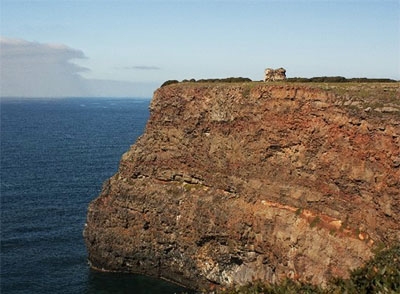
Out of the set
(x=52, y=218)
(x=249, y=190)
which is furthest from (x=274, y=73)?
(x=52, y=218)

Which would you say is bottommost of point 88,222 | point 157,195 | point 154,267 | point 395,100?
point 154,267

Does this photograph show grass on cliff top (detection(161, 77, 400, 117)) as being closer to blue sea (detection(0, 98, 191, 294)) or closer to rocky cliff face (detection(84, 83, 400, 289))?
rocky cliff face (detection(84, 83, 400, 289))

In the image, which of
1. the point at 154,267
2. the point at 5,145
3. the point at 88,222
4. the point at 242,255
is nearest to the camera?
the point at 242,255

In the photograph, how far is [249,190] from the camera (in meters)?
55.8

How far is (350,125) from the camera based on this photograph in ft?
154

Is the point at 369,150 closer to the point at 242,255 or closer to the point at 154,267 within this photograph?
the point at 242,255

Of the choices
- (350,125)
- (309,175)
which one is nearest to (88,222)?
(309,175)

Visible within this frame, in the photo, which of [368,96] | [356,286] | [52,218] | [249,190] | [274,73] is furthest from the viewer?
[52,218]

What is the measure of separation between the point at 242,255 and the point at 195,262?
6.67 metres

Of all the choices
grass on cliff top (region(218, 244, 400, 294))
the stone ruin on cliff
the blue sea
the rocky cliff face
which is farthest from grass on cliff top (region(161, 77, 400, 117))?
the blue sea

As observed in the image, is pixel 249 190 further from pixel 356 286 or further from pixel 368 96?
pixel 356 286

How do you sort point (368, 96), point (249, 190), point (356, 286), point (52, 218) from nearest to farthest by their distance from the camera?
point (356, 286)
point (368, 96)
point (249, 190)
point (52, 218)

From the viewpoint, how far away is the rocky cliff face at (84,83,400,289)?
152 feet

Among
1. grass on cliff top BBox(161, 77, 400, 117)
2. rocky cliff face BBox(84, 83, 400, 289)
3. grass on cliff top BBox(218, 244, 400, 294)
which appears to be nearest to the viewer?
grass on cliff top BBox(218, 244, 400, 294)
